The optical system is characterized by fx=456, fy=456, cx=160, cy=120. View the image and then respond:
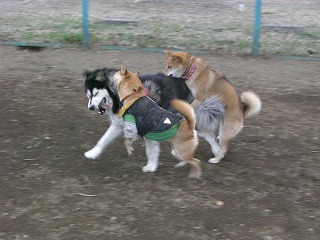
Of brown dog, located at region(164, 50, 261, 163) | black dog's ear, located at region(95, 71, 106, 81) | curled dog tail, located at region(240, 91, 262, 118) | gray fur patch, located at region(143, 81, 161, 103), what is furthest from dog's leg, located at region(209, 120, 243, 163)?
black dog's ear, located at region(95, 71, 106, 81)

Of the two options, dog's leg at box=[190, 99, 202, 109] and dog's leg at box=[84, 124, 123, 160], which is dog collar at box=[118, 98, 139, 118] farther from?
dog's leg at box=[190, 99, 202, 109]

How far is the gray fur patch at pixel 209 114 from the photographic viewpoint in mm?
4039

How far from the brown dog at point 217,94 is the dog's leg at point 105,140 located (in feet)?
2.49

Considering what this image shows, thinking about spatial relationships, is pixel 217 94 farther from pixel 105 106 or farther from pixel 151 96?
pixel 105 106

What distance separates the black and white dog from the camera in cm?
382

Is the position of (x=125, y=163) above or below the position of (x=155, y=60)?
below

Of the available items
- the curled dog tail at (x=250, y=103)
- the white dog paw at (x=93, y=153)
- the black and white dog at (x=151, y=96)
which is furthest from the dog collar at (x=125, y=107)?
the curled dog tail at (x=250, y=103)

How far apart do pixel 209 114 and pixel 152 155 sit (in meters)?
0.63

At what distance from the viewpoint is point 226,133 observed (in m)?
4.12

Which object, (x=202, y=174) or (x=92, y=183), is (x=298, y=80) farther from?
(x=92, y=183)

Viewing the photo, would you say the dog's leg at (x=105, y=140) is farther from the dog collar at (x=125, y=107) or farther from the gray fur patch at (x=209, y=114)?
the gray fur patch at (x=209, y=114)

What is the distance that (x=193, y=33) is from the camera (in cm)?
873

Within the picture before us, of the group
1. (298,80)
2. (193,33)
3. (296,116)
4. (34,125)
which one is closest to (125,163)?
(34,125)

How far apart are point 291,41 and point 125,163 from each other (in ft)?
17.8
